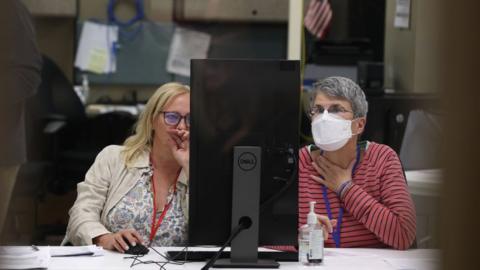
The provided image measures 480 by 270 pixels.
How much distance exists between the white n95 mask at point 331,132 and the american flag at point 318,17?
8.43 ft

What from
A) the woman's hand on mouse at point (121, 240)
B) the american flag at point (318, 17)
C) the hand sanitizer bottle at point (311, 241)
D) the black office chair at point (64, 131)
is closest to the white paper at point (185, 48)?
the black office chair at point (64, 131)

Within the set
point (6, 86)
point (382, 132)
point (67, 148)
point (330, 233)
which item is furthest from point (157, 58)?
point (6, 86)

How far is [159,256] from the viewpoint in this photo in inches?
97.2

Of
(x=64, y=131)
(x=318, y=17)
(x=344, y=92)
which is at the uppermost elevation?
(x=318, y=17)

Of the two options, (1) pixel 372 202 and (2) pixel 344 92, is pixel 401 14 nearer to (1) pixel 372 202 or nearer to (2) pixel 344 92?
(2) pixel 344 92

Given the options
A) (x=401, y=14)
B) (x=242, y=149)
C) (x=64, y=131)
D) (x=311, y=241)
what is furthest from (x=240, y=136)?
(x=64, y=131)

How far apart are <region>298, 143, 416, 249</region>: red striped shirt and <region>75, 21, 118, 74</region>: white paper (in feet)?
10.6

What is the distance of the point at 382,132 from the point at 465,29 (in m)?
3.92

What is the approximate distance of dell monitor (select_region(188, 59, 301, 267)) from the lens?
2260 millimetres

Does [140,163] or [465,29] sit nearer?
[465,29]

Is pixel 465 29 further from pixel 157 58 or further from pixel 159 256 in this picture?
pixel 157 58

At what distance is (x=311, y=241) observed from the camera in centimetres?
237

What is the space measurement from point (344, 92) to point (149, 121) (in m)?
0.70

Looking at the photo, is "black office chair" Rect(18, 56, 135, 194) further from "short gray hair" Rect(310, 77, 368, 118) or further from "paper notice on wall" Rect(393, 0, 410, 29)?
"short gray hair" Rect(310, 77, 368, 118)
